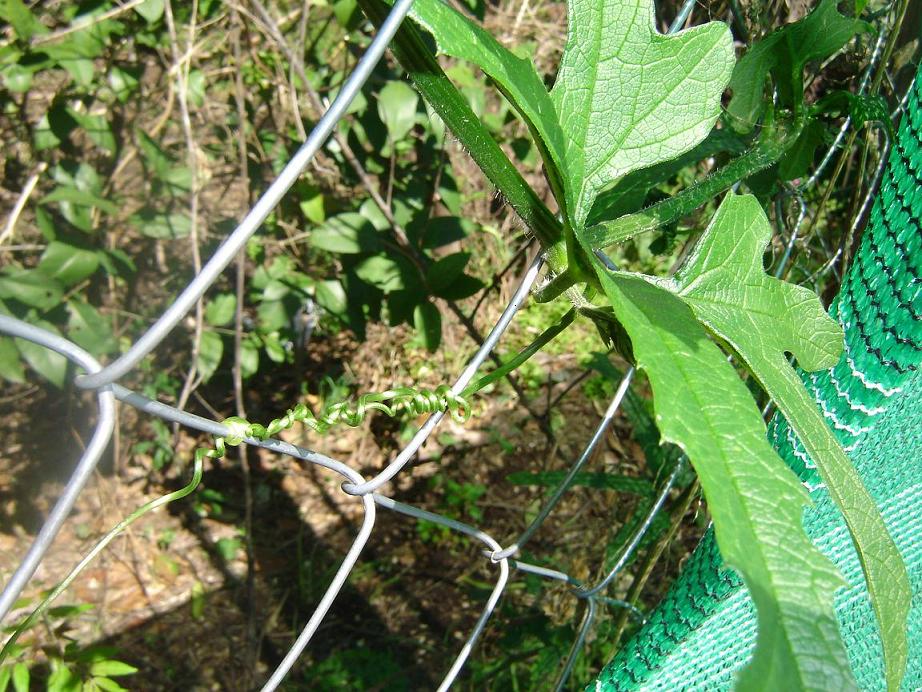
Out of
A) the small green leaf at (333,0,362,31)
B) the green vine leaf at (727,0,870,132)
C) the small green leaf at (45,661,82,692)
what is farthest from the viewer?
the small green leaf at (333,0,362,31)

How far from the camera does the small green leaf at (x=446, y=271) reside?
1795mm

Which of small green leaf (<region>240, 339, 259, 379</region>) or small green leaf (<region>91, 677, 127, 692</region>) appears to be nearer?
small green leaf (<region>91, 677, 127, 692</region>)

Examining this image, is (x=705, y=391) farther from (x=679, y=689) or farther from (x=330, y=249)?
(x=330, y=249)

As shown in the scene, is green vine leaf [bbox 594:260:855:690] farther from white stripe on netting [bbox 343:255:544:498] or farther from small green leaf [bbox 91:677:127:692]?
small green leaf [bbox 91:677:127:692]

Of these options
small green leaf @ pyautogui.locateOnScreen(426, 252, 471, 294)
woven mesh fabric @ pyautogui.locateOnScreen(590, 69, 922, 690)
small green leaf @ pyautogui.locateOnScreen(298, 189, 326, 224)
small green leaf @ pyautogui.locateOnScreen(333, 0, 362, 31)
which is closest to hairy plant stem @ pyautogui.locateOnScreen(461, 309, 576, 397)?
woven mesh fabric @ pyautogui.locateOnScreen(590, 69, 922, 690)

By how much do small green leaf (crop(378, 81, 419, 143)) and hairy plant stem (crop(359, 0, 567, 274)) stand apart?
4.33 feet

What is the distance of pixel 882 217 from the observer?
0.83m

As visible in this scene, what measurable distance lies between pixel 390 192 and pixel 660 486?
1.00 metres

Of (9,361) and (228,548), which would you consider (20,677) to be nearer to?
(9,361)

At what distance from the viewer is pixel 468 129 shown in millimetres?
671

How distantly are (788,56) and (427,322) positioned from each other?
3.68 ft

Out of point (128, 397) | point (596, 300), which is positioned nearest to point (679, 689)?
point (596, 300)

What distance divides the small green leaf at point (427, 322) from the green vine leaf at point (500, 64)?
1296 mm

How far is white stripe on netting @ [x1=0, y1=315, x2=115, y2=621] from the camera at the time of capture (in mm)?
458
